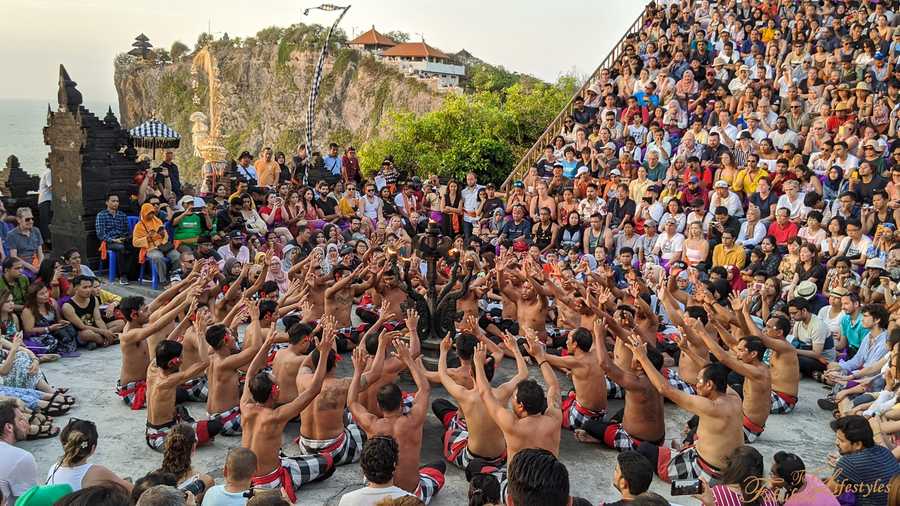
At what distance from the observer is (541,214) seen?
13984 mm

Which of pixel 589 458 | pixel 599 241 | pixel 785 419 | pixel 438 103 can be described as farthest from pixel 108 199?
pixel 438 103

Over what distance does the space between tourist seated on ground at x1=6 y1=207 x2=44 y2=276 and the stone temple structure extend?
4.75ft

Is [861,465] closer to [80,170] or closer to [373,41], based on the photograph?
[80,170]

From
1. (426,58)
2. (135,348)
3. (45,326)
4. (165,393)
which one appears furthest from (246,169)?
(426,58)

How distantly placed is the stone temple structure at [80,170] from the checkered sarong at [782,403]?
10633mm

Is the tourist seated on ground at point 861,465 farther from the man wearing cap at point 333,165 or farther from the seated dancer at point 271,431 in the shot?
the man wearing cap at point 333,165

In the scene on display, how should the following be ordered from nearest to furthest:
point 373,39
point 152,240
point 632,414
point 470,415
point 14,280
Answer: point 470,415 < point 632,414 < point 14,280 < point 152,240 < point 373,39

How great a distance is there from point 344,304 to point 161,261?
412 cm

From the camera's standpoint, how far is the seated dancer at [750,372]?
6938mm

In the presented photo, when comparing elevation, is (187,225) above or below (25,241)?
above

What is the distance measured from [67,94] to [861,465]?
12.8 metres

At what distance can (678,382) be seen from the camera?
307 inches

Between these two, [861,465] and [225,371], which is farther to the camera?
[225,371]

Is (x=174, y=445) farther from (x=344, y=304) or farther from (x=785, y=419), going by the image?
(x=785, y=419)
